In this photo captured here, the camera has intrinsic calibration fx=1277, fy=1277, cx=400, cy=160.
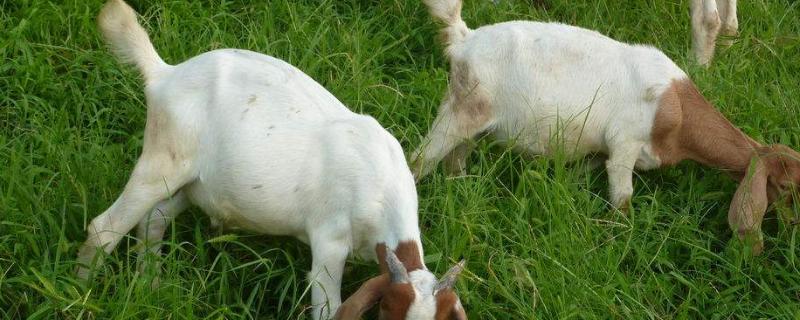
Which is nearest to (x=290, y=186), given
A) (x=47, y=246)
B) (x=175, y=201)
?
(x=175, y=201)

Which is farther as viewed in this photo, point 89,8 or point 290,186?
point 89,8

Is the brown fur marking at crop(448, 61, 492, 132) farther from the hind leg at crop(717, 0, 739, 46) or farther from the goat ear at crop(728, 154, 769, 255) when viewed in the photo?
the hind leg at crop(717, 0, 739, 46)

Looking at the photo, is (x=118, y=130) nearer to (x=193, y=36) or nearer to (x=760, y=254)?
(x=193, y=36)

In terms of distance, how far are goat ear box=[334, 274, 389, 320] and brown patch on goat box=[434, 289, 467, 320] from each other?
0.17 meters

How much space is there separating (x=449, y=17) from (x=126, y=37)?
A: 1.57m

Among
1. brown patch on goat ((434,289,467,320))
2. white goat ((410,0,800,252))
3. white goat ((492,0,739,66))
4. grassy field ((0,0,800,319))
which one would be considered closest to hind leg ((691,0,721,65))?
white goat ((492,0,739,66))

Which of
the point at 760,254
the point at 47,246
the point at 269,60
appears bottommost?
the point at 760,254

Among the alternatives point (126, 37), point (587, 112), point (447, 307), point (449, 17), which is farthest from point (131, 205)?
point (587, 112)

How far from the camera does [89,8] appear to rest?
591 centimetres

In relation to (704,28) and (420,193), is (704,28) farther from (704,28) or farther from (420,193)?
(420,193)

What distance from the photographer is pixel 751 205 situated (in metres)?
5.20

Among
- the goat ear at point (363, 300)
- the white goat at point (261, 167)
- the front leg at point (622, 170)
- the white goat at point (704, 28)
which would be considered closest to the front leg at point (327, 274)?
the white goat at point (261, 167)

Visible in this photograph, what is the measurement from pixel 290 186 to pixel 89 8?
1936 millimetres

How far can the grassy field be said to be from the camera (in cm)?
448
